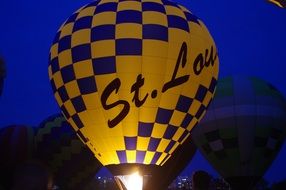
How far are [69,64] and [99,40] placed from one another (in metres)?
0.66

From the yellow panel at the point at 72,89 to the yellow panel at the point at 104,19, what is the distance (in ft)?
3.30

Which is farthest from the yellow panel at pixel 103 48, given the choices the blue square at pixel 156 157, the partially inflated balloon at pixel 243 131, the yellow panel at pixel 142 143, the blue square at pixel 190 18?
the partially inflated balloon at pixel 243 131

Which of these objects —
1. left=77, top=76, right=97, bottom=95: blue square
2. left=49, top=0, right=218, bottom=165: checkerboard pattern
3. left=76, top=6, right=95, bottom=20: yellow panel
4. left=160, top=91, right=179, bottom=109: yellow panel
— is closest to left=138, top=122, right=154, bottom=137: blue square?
left=49, top=0, right=218, bottom=165: checkerboard pattern

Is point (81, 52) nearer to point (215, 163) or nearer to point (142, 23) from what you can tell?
point (142, 23)

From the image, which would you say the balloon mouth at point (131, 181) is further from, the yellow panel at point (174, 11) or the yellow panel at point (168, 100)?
the yellow panel at point (174, 11)

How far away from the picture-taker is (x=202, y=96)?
901 cm

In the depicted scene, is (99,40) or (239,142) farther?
(239,142)

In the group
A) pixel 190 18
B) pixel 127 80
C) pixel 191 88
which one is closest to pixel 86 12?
pixel 127 80

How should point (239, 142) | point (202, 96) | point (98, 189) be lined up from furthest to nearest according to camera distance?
point (98, 189), point (239, 142), point (202, 96)

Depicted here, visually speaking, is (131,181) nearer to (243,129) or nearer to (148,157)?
(148,157)

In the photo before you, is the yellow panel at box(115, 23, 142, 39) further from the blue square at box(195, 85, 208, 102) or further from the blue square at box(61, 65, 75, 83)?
the blue square at box(195, 85, 208, 102)

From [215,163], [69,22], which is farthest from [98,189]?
[69,22]

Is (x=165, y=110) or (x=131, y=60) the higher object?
(x=131, y=60)

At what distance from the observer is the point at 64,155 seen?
14.6 metres
